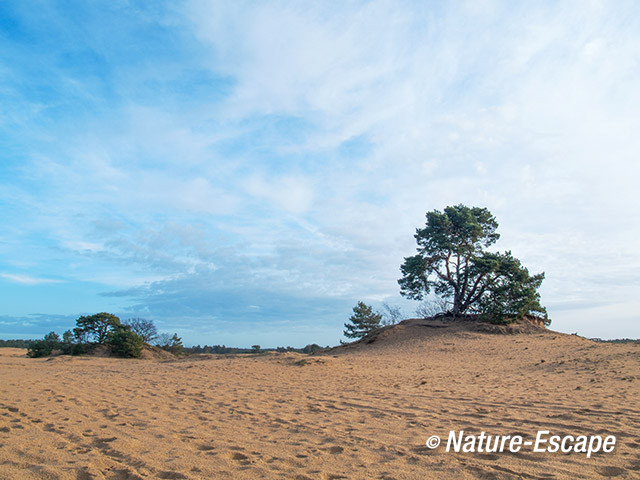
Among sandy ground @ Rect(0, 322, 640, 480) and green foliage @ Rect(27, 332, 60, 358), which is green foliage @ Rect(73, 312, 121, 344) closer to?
green foliage @ Rect(27, 332, 60, 358)

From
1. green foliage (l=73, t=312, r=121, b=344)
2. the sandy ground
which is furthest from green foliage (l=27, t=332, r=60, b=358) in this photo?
the sandy ground

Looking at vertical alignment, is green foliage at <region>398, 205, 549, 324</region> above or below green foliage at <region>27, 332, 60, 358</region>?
above

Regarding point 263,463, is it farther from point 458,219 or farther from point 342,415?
point 458,219

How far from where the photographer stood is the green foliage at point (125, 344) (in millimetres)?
23672

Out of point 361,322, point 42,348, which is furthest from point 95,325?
point 361,322

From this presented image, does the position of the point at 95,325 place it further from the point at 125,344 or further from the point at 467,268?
the point at 467,268

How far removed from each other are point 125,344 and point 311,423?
859 inches

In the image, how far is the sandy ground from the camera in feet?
12.6

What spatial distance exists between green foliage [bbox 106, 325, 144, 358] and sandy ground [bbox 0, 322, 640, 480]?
13039mm

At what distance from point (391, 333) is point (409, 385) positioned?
57.2ft

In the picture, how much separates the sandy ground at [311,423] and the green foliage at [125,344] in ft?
42.8

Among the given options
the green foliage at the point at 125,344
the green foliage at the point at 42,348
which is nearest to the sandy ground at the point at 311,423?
the green foliage at the point at 125,344

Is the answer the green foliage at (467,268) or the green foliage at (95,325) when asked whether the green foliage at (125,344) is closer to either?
the green foliage at (95,325)

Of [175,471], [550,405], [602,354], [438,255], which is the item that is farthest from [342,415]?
[438,255]
